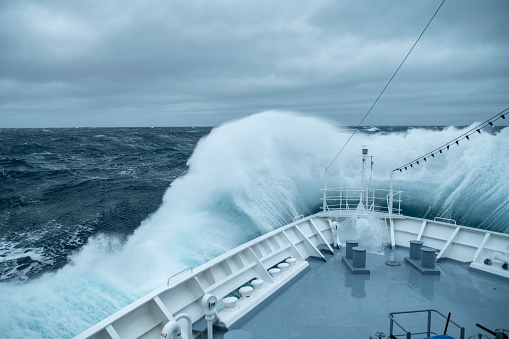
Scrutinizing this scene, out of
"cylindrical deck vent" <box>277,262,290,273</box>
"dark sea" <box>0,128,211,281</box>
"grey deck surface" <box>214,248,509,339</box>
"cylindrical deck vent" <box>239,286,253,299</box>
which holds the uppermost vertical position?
"cylindrical deck vent" <box>239,286,253,299</box>

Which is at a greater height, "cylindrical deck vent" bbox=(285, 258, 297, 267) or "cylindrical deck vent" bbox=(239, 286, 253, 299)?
"cylindrical deck vent" bbox=(239, 286, 253, 299)

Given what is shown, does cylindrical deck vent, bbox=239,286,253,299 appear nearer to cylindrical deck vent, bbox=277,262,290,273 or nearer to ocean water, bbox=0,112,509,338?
cylindrical deck vent, bbox=277,262,290,273

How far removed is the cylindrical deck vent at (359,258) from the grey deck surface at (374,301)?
29 centimetres

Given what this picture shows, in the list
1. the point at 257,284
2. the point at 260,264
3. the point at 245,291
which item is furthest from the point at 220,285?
the point at 260,264

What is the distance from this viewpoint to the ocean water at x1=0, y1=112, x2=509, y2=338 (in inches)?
299

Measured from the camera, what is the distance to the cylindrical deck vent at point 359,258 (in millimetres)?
7180

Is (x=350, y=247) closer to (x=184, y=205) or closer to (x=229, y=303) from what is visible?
(x=229, y=303)

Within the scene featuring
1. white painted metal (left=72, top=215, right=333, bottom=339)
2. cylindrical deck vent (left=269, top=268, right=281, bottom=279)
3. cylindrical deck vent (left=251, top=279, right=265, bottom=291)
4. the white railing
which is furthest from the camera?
the white railing

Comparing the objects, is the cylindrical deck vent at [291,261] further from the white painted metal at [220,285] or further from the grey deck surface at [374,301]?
the grey deck surface at [374,301]

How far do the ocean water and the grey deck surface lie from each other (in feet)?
11.5

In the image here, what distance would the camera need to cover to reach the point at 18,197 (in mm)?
18484

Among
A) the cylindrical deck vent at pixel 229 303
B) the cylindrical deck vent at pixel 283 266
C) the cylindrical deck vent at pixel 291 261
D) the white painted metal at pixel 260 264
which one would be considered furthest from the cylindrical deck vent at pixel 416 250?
the cylindrical deck vent at pixel 229 303

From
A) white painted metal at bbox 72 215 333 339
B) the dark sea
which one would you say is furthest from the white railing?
the dark sea

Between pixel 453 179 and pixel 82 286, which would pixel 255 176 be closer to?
pixel 82 286
